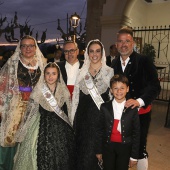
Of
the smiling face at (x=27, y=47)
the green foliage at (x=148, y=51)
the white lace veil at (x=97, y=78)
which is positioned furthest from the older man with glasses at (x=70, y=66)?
the green foliage at (x=148, y=51)

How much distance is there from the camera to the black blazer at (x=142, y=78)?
2.42 metres

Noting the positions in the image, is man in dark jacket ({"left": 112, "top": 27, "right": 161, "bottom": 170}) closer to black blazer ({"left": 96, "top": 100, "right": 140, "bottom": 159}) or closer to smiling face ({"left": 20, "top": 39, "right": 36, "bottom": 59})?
black blazer ({"left": 96, "top": 100, "right": 140, "bottom": 159})

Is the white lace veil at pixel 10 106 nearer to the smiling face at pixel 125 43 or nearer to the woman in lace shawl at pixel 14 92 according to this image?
the woman in lace shawl at pixel 14 92

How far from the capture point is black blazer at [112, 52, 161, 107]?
2416mm

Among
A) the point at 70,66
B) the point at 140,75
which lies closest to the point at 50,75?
the point at 70,66

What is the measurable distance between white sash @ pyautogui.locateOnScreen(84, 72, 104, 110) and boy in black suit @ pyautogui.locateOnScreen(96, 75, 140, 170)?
362 millimetres

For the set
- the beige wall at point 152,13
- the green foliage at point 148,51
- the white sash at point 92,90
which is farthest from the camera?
the beige wall at point 152,13

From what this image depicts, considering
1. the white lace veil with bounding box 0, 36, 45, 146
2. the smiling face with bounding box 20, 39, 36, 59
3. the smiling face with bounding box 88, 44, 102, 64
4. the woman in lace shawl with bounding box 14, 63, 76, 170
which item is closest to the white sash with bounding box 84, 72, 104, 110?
the smiling face with bounding box 88, 44, 102, 64

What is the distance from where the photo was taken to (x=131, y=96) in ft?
8.26

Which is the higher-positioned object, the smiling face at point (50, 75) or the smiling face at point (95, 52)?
the smiling face at point (95, 52)

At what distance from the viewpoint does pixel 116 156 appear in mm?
2291

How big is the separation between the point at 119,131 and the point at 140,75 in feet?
2.15

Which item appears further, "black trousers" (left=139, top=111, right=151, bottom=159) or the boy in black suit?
"black trousers" (left=139, top=111, right=151, bottom=159)

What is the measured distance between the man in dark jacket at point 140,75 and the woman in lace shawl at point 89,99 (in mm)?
295
